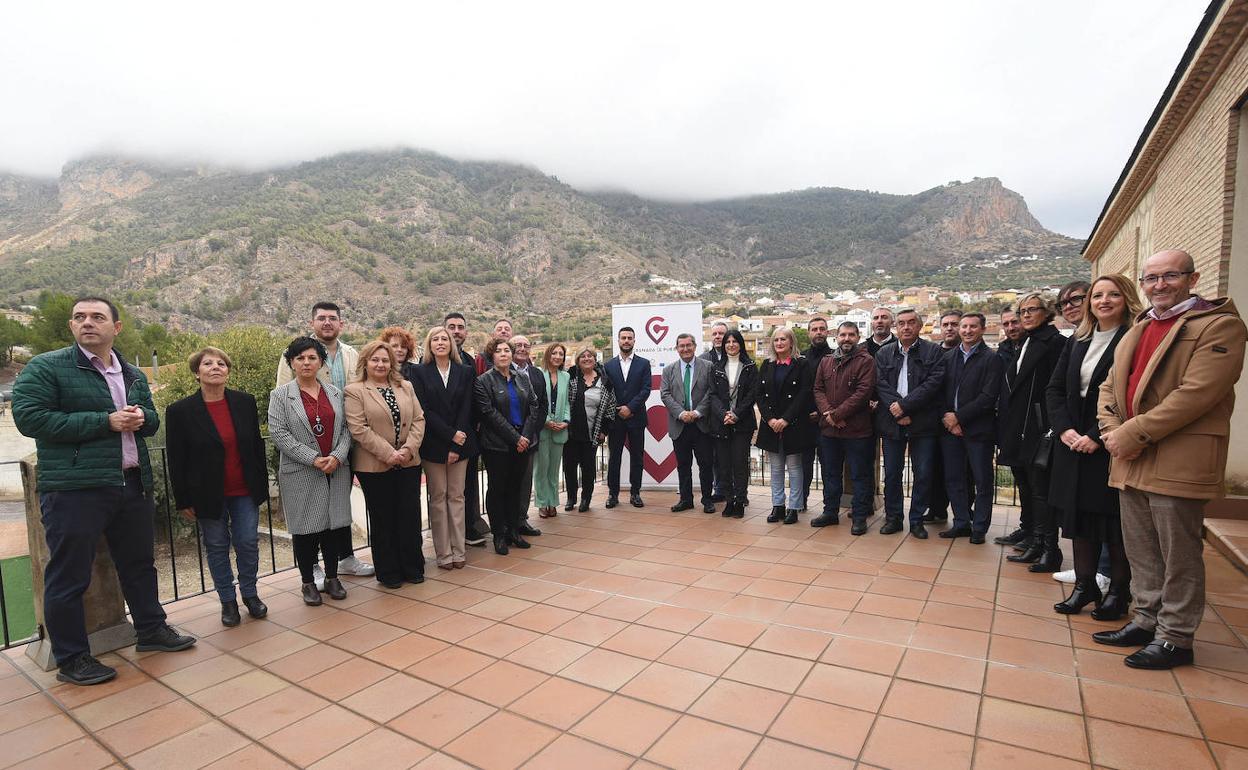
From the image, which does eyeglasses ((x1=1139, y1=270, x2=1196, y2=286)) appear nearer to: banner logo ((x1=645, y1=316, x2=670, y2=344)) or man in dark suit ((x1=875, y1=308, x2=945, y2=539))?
man in dark suit ((x1=875, y1=308, x2=945, y2=539))

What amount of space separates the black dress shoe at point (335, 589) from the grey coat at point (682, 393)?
11.0 ft

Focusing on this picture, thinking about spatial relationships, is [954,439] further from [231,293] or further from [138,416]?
[231,293]

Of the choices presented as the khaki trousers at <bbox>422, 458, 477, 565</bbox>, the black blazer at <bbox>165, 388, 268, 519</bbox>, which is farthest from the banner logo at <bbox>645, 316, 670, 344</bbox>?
the black blazer at <bbox>165, 388, 268, 519</bbox>

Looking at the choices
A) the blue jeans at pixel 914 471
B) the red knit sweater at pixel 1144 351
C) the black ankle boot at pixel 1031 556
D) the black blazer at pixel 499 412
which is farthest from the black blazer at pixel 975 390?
the black blazer at pixel 499 412

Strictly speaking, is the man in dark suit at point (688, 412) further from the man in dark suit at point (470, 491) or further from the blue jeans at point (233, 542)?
the blue jeans at point (233, 542)

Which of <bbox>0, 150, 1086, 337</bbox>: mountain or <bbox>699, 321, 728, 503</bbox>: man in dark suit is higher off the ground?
<bbox>0, 150, 1086, 337</bbox>: mountain

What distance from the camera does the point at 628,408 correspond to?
6387 mm

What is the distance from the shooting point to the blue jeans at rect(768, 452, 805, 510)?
5.65m

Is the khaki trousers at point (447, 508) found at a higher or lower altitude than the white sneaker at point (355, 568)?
higher

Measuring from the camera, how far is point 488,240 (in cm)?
7494

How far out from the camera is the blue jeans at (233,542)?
143 inches

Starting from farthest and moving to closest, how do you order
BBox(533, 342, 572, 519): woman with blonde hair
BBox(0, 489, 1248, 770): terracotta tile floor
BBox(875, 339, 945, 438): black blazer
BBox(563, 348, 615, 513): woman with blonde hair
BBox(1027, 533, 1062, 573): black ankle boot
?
BBox(563, 348, 615, 513): woman with blonde hair
BBox(533, 342, 572, 519): woman with blonde hair
BBox(875, 339, 945, 438): black blazer
BBox(1027, 533, 1062, 573): black ankle boot
BBox(0, 489, 1248, 770): terracotta tile floor

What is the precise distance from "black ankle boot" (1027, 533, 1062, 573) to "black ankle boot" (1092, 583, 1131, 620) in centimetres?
81

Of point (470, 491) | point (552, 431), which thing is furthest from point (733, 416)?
point (470, 491)
